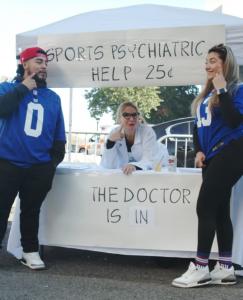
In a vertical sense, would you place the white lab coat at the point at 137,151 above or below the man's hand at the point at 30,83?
below

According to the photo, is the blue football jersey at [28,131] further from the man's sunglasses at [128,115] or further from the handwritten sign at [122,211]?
the man's sunglasses at [128,115]

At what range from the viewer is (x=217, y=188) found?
10.2 ft

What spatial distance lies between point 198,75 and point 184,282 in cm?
172

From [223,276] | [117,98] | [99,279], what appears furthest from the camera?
[117,98]

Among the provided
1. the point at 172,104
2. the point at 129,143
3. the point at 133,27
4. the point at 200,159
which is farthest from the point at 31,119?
the point at 172,104

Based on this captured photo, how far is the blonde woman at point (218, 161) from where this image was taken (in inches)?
122

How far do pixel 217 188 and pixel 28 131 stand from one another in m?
1.50

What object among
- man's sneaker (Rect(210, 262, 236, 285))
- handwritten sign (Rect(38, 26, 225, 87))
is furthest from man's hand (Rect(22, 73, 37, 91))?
man's sneaker (Rect(210, 262, 236, 285))

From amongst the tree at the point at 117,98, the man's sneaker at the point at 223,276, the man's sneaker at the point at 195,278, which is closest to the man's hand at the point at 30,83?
the tree at the point at 117,98

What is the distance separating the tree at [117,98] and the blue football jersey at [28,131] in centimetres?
153

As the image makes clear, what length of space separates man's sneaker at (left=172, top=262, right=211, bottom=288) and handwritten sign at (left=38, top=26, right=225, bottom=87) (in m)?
1.57

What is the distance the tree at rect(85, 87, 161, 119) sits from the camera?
328 inches

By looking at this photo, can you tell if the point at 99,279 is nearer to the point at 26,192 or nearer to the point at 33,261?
the point at 33,261

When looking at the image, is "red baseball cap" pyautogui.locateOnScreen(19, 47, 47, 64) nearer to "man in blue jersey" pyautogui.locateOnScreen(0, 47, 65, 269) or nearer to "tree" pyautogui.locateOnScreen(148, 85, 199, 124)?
"man in blue jersey" pyautogui.locateOnScreen(0, 47, 65, 269)
